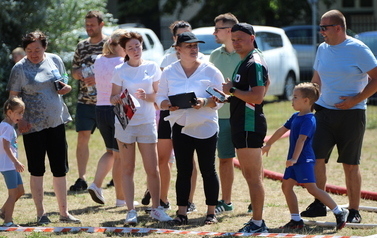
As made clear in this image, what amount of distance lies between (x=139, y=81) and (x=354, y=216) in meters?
2.56

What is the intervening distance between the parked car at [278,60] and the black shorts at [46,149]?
10.6m

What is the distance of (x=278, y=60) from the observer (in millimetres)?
17953

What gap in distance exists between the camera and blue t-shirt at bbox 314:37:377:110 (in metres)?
6.83

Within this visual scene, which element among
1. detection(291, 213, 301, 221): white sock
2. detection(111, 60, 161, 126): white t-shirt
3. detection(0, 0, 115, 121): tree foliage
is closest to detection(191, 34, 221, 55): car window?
detection(0, 0, 115, 121): tree foliage

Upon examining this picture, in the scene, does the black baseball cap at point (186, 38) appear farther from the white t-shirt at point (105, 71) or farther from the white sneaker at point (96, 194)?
the white sneaker at point (96, 194)

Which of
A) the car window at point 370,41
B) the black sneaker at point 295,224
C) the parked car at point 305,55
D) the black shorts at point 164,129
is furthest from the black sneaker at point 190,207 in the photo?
Answer: the parked car at point 305,55

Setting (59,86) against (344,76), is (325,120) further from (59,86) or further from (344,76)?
(59,86)

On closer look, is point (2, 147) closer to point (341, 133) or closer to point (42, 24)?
point (341, 133)

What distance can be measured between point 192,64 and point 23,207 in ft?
9.22

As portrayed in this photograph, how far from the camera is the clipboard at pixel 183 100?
21.4 feet

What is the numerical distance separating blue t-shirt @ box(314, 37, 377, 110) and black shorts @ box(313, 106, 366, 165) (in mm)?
88

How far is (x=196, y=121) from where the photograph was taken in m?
6.72

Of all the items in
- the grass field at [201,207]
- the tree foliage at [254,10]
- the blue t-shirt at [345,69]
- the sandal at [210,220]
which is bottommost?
the grass field at [201,207]

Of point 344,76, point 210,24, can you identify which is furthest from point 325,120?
point 210,24
